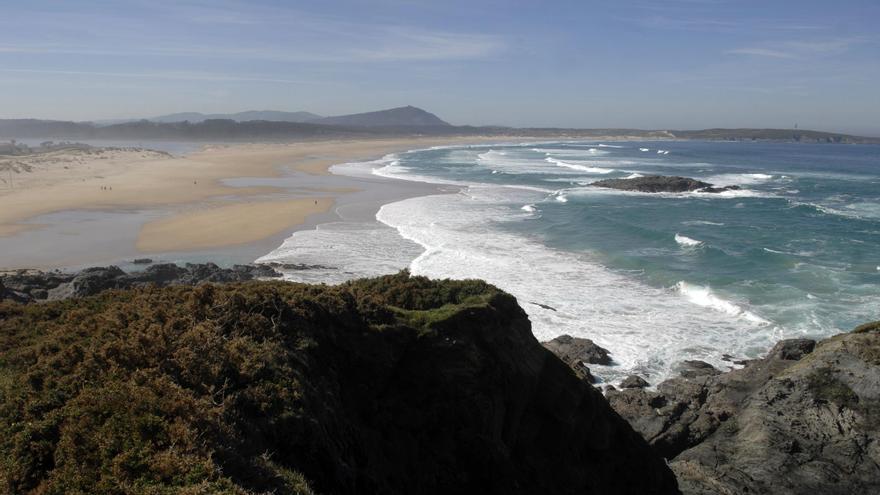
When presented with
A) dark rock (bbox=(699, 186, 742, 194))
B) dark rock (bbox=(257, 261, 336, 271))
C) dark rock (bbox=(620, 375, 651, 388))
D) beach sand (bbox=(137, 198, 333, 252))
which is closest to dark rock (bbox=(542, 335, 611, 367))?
dark rock (bbox=(620, 375, 651, 388))

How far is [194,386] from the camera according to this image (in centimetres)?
749

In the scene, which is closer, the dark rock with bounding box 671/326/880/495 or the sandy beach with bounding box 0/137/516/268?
the dark rock with bounding box 671/326/880/495

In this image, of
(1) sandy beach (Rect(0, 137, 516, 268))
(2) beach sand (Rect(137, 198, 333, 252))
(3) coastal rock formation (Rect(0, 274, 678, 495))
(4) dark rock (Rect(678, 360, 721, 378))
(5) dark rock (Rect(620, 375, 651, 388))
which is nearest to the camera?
(3) coastal rock formation (Rect(0, 274, 678, 495))

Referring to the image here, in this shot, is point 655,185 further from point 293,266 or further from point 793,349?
point 793,349

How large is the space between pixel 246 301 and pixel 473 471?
4364 mm

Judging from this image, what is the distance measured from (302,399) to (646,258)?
967 inches

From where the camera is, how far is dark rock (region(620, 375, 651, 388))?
660 inches

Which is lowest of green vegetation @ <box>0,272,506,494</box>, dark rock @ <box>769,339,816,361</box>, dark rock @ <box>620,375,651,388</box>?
dark rock @ <box>620,375,651,388</box>

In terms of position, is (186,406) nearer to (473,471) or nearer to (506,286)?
(473,471)

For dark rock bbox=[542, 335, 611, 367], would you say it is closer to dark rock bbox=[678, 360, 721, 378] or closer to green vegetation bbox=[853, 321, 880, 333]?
dark rock bbox=[678, 360, 721, 378]

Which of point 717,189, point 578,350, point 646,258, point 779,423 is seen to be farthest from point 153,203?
point 717,189

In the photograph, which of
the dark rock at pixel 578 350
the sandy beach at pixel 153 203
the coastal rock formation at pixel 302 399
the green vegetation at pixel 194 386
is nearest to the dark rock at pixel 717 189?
the sandy beach at pixel 153 203

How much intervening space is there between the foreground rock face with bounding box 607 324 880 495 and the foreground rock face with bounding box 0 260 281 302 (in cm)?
1450

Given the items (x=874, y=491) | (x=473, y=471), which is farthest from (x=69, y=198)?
(x=874, y=491)
